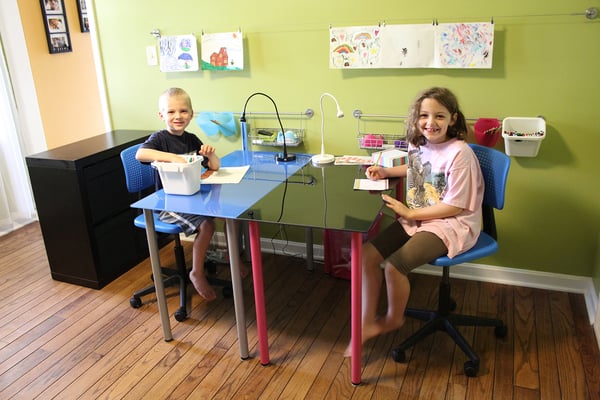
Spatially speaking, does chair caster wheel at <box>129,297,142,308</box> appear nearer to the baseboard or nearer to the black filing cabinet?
the black filing cabinet

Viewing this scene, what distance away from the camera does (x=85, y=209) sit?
2.65 m

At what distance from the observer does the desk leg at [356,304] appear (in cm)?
176

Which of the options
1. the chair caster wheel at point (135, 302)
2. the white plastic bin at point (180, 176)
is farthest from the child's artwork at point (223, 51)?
the chair caster wheel at point (135, 302)

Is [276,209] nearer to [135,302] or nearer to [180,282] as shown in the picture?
[180,282]

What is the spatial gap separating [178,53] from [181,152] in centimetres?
80

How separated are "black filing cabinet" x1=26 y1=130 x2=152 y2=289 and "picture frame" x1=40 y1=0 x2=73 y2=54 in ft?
4.29

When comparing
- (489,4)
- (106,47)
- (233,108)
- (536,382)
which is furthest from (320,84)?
(536,382)

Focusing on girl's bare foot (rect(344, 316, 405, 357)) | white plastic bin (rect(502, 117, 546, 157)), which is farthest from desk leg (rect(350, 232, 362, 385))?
white plastic bin (rect(502, 117, 546, 157))

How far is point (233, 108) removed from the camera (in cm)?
293

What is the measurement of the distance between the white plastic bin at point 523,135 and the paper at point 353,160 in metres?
0.66

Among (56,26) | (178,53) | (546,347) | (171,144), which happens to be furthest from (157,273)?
(56,26)

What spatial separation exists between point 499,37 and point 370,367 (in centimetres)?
163

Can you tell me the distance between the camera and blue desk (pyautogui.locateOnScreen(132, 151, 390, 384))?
5.89ft

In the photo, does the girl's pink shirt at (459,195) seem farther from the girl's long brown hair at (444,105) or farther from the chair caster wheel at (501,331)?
the chair caster wheel at (501,331)
